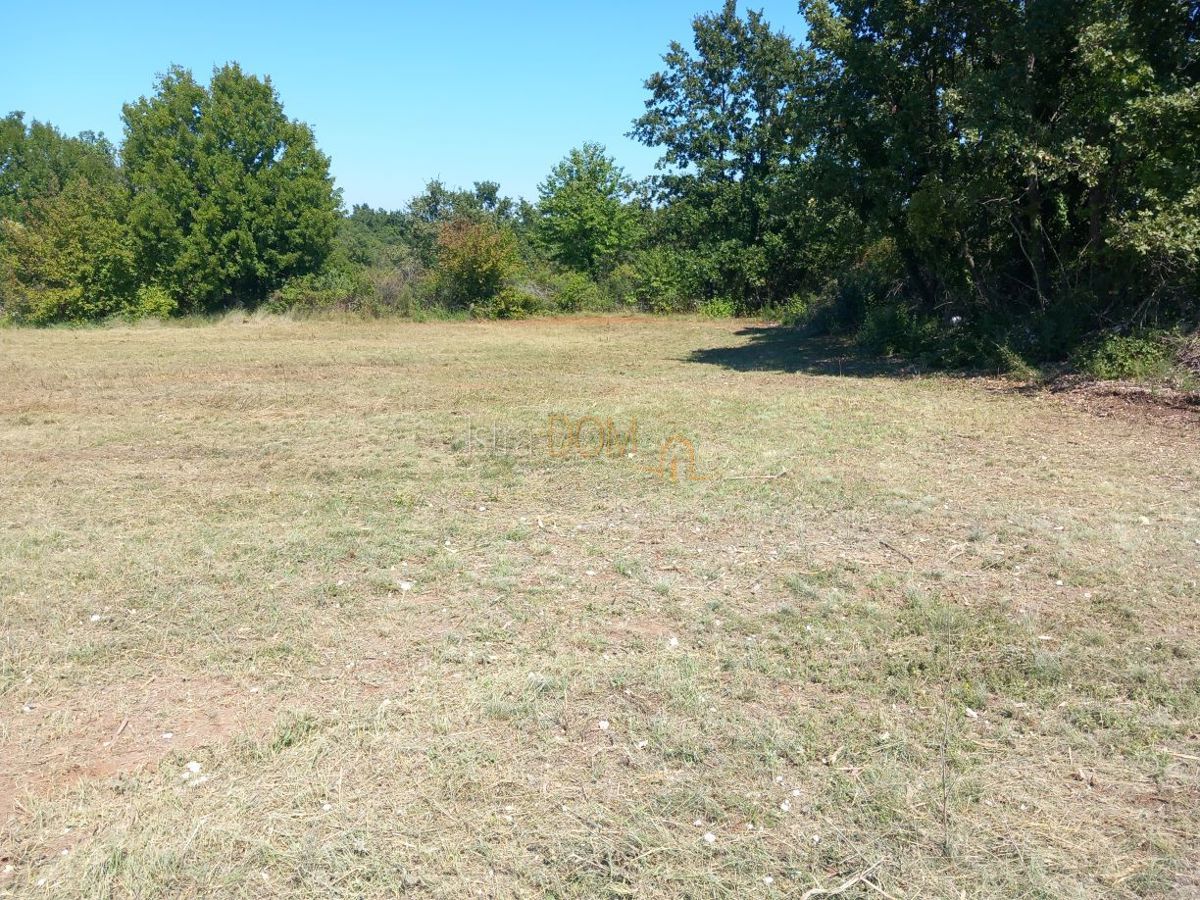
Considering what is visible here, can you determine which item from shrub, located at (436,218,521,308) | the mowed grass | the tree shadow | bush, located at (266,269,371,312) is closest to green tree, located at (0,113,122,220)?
bush, located at (266,269,371,312)

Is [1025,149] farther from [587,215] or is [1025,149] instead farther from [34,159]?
[34,159]

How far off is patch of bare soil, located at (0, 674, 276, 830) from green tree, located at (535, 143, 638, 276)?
3047 cm

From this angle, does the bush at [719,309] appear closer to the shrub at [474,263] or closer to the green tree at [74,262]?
the shrub at [474,263]

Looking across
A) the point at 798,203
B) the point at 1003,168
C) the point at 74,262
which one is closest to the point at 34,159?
the point at 74,262

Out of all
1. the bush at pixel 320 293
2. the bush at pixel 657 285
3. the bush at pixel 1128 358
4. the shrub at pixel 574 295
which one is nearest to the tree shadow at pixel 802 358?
the bush at pixel 1128 358

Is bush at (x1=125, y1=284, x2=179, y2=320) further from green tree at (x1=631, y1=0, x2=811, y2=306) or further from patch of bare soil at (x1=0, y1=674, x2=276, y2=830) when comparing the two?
patch of bare soil at (x1=0, y1=674, x2=276, y2=830)

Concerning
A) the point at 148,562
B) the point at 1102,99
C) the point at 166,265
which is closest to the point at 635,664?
the point at 148,562

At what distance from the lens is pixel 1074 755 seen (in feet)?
10.0

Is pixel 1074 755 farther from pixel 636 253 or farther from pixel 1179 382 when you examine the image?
pixel 636 253

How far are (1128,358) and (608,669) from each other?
8.95 metres

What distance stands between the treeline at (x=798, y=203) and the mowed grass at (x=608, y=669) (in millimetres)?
3696

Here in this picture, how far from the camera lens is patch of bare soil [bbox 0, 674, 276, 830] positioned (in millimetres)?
3037

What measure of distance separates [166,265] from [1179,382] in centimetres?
2885

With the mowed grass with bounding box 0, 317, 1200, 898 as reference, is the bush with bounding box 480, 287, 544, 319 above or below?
above
